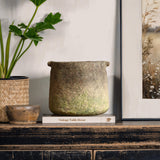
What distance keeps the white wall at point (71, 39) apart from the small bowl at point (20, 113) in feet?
0.89

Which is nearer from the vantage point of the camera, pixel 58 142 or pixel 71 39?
pixel 58 142

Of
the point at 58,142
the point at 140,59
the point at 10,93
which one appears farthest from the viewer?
the point at 140,59

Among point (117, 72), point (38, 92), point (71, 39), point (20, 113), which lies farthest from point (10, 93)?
point (117, 72)

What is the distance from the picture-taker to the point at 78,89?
1149 mm

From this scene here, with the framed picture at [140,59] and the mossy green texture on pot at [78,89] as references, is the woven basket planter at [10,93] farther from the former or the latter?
the framed picture at [140,59]

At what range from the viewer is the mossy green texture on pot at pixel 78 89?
115 centimetres

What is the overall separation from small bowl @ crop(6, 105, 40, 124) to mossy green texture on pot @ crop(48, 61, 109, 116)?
11 cm

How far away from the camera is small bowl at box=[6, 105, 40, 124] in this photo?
1.12 meters

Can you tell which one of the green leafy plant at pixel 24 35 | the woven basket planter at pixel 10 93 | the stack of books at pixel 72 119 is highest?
the green leafy plant at pixel 24 35

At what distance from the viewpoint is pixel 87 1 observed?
143cm

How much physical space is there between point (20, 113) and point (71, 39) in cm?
50

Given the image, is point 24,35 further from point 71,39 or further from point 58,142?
point 58,142

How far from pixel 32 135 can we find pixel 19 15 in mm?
650

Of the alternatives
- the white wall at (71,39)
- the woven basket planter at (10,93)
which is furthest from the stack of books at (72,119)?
the white wall at (71,39)
